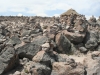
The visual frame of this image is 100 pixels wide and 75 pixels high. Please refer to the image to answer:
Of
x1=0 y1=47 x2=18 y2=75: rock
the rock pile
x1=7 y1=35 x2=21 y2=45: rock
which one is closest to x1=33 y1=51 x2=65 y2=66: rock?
the rock pile

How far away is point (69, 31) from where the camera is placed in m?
20.8

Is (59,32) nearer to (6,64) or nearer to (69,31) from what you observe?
(69,31)

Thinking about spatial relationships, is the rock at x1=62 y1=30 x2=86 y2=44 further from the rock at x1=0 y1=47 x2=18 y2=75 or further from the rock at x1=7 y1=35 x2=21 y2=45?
the rock at x1=0 y1=47 x2=18 y2=75

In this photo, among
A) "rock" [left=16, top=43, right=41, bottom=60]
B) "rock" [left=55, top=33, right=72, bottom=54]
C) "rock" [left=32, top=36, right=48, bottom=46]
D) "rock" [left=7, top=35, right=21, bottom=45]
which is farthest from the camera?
"rock" [left=55, top=33, right=72, bottom=54]

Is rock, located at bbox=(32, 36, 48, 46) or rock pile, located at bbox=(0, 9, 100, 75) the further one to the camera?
rock, located at bbox=(32, 36, 48, 46)

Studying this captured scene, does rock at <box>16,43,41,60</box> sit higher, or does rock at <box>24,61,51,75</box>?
rock at <box>16,43,41,60</box>

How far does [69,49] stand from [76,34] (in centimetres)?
164

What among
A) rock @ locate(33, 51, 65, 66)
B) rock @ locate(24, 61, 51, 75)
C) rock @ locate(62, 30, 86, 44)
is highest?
rock @ locate(62, 30, 86, 44)

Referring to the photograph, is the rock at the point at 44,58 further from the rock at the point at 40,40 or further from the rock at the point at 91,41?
the rock at the point at 91,41

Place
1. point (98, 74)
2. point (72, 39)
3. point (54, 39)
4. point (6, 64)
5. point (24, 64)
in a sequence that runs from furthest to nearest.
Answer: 1. point (72, 39)
2. point (54, 39)
3. point (24, 64)
4. point (6, 64)
5. point (98, 74)

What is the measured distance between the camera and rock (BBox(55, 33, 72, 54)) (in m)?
18.1

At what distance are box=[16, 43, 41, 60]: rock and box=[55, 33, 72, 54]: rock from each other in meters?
3.14

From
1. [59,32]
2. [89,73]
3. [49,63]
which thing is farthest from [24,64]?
[59,32]

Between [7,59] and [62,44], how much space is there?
577 cm
